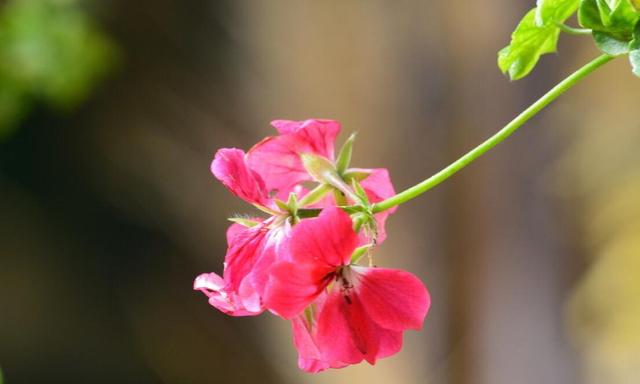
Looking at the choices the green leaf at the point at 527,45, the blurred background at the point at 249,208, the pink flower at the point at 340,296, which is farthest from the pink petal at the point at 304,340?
the blurred background at the point at 249,208

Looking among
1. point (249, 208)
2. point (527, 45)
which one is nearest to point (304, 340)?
point (527, 45)

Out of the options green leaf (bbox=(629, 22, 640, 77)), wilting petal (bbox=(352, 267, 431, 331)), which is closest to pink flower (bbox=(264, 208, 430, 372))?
wilting petal (bbox=(352, 267, 431, 331))

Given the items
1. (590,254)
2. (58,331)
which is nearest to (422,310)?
(590,254)

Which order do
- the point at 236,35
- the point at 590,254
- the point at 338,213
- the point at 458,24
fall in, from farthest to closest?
the point at 236,35, the point at 458,24, the point at 590,254, the point at 338,213

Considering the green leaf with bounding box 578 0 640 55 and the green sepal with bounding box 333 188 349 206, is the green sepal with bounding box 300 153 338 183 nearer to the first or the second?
the green sepal with bounding box 333 188 349 206

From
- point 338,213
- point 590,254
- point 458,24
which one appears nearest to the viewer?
point 338,213

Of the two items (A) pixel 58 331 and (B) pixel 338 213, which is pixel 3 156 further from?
(B) pixel 338 213

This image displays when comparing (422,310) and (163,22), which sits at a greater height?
(163,22)

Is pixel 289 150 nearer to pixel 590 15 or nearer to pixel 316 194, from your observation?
pixel 316 194

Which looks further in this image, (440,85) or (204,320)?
(204,320)
